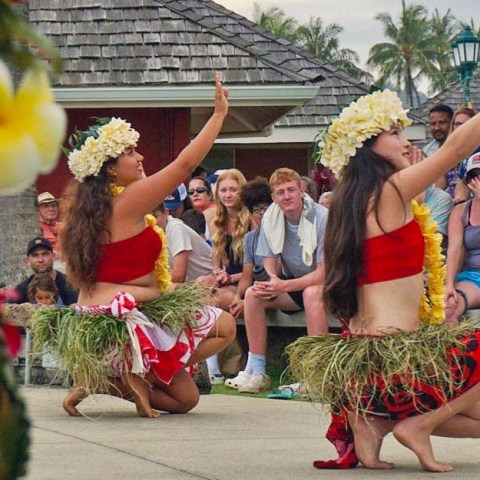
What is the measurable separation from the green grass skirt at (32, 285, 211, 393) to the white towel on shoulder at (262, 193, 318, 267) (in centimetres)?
224

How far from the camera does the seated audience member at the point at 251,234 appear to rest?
10.5 meters

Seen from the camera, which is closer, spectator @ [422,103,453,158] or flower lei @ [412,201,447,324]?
flower lei @ [412,201,447,324]

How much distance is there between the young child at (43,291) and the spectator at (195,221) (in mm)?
1856

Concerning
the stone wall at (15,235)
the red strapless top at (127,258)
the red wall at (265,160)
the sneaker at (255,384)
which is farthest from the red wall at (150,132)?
the red wall at (265,160)

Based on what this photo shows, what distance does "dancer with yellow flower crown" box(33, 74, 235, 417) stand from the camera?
289 inches

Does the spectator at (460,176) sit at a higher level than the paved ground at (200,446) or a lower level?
higher

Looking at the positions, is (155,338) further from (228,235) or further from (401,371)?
(228,235)

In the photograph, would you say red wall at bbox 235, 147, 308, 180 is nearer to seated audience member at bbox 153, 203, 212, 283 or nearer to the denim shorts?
seated audience member at bbox 153, 203, 212, 283

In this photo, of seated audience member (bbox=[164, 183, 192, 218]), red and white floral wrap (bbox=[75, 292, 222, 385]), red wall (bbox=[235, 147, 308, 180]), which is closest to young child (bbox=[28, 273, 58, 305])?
seated audience member (bbox=[164, 183, 192, 218])

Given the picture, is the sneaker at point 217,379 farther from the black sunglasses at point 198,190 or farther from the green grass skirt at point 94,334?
the green grass skirt at point 94,334

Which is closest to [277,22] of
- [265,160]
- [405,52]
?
[405,52]

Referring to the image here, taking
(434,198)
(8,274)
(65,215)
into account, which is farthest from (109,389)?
(8,274)

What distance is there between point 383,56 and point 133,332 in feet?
266

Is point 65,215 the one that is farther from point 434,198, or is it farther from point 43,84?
point 43,84
